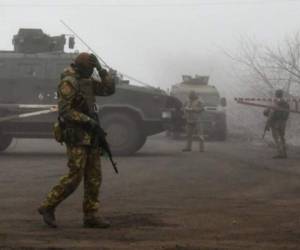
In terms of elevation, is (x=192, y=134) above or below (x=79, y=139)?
below

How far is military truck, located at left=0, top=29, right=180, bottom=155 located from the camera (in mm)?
15094

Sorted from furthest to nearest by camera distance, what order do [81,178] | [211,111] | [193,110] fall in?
[211,111] < [193,110] < [81,178]

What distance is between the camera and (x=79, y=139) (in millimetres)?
6922

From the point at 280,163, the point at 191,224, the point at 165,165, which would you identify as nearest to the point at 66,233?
the point at 191,224

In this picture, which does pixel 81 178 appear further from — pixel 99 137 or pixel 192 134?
pixel 192 134

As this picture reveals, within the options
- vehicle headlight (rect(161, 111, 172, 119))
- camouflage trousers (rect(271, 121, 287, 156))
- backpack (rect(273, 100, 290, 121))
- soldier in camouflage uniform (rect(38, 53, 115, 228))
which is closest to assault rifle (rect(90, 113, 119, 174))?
soldier in camouflage uniform (rect(38, 53, 115, 228))

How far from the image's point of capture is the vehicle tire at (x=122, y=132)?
51.0 feet

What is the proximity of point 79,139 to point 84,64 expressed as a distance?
2.33 feet

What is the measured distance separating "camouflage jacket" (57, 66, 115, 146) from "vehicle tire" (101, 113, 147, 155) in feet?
27.7

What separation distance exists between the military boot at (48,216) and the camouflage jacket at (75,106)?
653 millimetres

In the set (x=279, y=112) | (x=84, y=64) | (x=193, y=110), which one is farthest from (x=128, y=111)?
(x=84, y=64)

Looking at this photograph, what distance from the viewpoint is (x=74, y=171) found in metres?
6.92

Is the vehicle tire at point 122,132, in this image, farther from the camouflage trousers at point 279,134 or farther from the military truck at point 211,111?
the military truck at point 211,111

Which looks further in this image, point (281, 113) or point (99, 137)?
point (281, 113)
